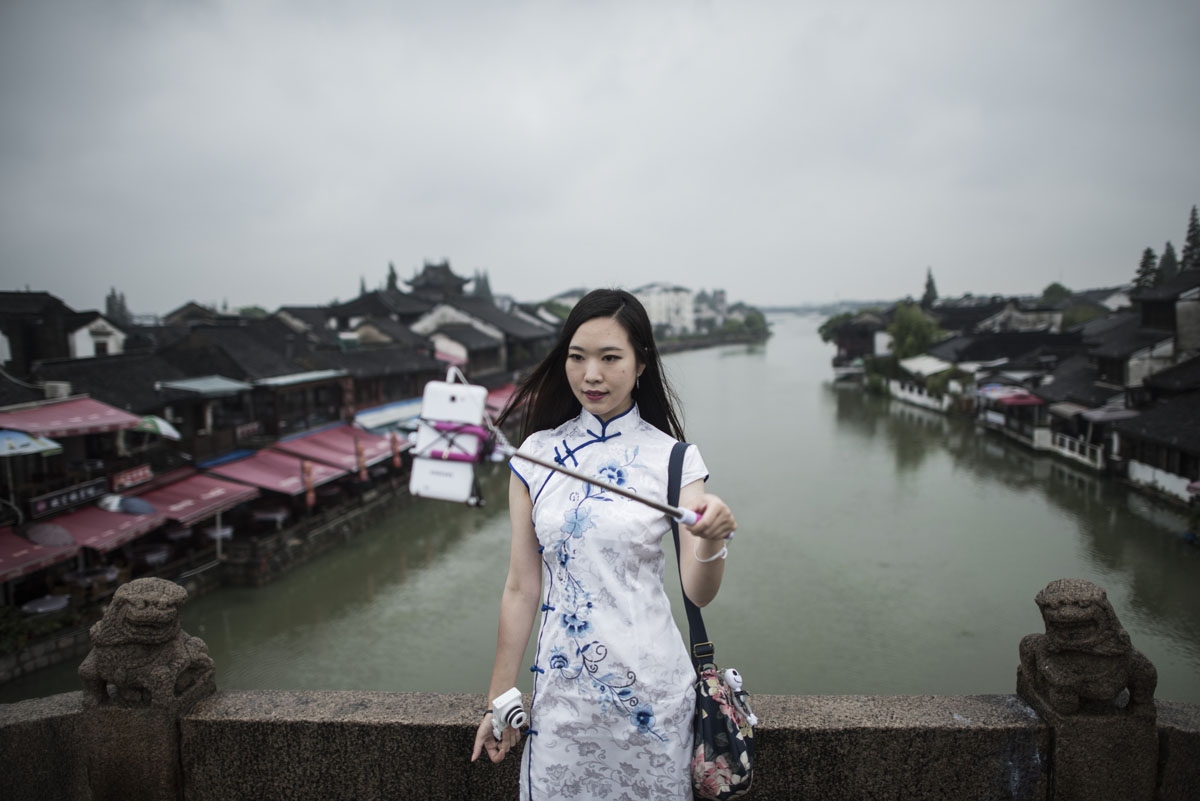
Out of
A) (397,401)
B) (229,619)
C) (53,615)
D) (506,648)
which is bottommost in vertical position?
(229,619)

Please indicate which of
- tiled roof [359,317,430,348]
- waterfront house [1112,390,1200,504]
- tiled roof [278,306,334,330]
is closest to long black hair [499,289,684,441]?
waterfront house [1112,390,1200,504]

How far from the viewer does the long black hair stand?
1559mm

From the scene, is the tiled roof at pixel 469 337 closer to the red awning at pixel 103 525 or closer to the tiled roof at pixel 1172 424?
the red awning at pixel 103 525

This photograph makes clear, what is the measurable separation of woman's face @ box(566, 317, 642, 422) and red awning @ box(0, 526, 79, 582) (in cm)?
843

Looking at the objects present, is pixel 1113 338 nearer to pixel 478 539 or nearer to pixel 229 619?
pixel 478 539

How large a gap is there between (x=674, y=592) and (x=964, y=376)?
58.8ft

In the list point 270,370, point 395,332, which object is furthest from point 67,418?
point 395,332

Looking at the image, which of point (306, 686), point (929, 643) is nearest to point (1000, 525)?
point (929, 643)

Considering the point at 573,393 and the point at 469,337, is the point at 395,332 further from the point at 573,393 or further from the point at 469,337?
the point at 573,393

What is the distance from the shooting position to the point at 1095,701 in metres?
1.82

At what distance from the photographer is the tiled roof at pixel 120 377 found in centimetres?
1048

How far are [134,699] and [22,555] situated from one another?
7.48m

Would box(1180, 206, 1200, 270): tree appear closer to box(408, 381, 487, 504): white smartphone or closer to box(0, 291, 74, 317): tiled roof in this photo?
box(408, 381, 487, 504): white smartphone

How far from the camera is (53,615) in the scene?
7.82 meters
